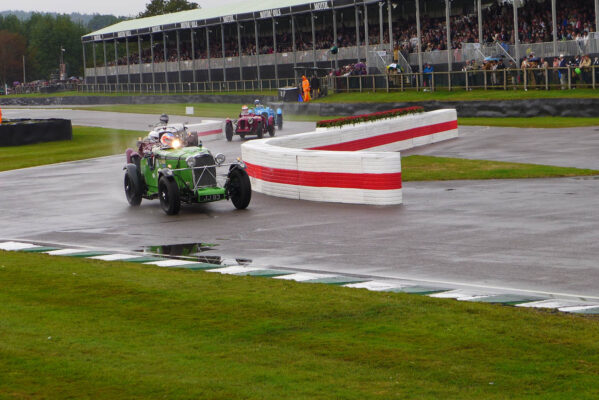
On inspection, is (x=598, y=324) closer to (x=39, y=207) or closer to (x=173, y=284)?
(x=173, y=284)

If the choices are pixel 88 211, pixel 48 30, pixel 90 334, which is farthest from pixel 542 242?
pixel 48 30

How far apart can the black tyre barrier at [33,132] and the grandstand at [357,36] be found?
1889 centimetres

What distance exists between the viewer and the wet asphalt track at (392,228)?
1095cm

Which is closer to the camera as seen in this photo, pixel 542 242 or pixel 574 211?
pixel 542 242

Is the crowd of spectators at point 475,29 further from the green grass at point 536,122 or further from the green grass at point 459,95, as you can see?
the green grass at point 536,122

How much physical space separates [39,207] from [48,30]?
524 ft

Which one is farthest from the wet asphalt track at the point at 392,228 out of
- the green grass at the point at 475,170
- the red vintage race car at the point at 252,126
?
the red vintage race car at the point at 252,126

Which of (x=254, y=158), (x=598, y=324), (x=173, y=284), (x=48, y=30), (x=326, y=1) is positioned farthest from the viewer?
(x=48, y=30)

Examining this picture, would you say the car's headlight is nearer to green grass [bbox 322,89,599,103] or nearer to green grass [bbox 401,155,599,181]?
green grass [bbox 401,155,599,181]

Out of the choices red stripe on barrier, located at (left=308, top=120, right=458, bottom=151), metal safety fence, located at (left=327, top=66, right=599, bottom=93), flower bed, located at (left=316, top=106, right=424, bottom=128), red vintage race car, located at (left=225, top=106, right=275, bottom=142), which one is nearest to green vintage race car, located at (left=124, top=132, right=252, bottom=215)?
red stripe on barrier, located at (left=308, top=120, right=458, bottom=151)

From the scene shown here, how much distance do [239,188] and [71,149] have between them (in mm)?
19953

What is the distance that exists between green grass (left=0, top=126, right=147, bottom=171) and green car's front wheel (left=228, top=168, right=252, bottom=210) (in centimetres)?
1375

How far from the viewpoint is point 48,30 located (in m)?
170

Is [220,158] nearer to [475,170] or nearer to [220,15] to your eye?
[475,170]
